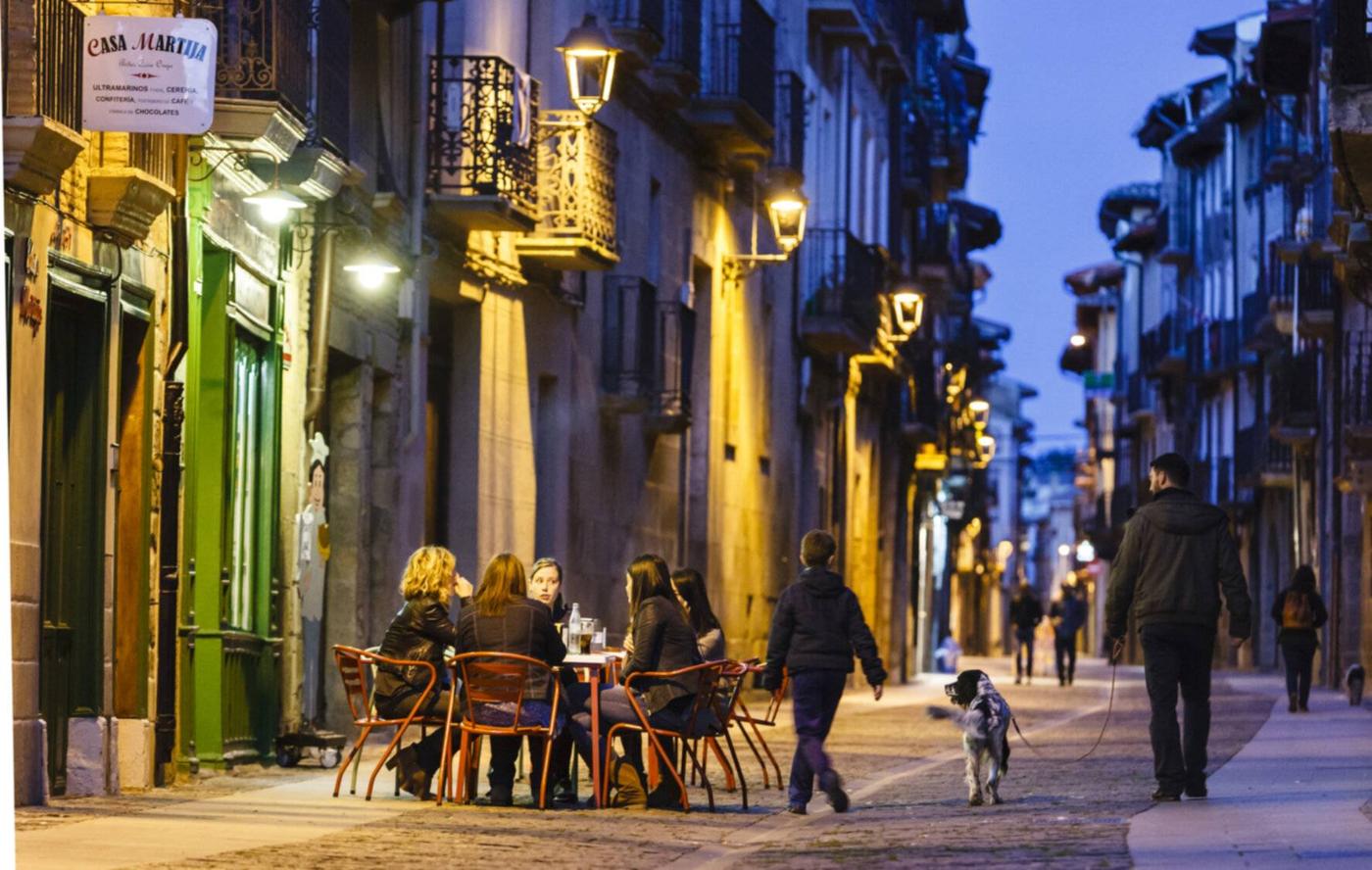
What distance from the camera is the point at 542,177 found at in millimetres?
25859

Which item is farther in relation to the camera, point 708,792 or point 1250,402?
point 1250,402

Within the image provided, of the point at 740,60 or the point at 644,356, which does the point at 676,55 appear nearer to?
the point at 740,60

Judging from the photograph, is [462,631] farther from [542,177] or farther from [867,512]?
[867,512]

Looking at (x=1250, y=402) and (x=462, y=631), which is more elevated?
(x=1250, y=402)

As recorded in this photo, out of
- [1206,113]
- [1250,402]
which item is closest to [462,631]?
[1250,402]

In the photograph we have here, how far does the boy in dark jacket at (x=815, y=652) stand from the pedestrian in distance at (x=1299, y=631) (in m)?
16.0

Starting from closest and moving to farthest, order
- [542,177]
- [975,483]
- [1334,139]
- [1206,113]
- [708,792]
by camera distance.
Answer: [708,792] < [1334,139] < [542,177] < [1206,113] < [975,483]

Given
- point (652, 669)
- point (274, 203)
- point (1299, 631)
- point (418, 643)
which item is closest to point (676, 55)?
point (1299, 631)

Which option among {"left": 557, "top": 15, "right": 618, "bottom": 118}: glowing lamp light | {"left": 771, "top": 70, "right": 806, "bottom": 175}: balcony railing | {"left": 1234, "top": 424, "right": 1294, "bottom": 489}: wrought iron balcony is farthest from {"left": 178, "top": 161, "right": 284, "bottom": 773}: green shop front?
{"left": 1234, "top": 424, "right": 1294, "bottom": 489}: wrought iron balcony

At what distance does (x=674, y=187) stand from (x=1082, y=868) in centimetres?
2092

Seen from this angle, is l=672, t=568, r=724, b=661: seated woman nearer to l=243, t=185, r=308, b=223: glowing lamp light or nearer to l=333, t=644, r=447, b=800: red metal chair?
l=333, t=644, r=447, b=800: red metal chair

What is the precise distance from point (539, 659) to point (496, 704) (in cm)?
34

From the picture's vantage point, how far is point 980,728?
1619 cm

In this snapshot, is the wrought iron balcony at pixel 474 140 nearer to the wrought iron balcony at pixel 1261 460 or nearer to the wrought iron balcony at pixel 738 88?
the wrought iron balcony at pixel 738 88
